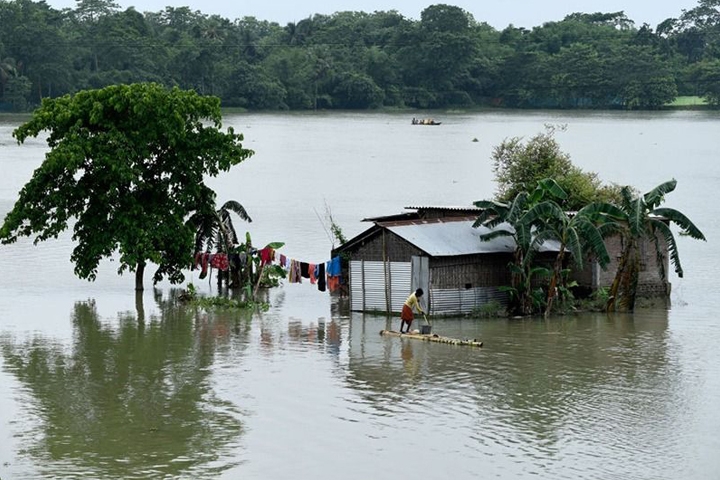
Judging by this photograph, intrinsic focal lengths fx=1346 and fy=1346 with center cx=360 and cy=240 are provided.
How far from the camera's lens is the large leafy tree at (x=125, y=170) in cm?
3067

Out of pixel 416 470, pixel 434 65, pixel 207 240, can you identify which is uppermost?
pixel 434 65

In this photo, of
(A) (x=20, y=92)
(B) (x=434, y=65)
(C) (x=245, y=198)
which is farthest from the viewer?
(B) (x=434, y=65)

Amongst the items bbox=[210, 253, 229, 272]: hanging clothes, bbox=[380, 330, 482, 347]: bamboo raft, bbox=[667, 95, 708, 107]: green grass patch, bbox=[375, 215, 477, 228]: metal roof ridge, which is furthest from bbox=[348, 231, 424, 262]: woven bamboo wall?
bbox=[667, 95, 708, 107]: green grass patch

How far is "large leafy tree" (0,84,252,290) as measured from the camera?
30672mm

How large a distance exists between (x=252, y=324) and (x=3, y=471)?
1154 centimetres

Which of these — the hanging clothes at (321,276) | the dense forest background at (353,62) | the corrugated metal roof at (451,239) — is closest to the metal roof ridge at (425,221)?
the corrugated metal roof at (451,239)

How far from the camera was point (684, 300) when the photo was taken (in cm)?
3331

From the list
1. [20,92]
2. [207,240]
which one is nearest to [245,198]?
[207,240]

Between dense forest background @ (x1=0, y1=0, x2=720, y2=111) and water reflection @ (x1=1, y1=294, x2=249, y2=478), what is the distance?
109153 millimetres

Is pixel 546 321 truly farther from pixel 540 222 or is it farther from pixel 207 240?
pixel 207 240

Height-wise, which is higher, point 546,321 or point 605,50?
point 605,50

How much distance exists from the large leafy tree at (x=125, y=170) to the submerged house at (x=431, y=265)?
429 centimetres

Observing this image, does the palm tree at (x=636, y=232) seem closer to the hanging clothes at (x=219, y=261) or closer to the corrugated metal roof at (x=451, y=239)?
the corrugated metal roof at (x=451, y=239)

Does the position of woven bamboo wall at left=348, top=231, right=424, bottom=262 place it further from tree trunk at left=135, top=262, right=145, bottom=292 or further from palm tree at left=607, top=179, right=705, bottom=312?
tree trunk at left=135, top=262, right=145, bottom=292
